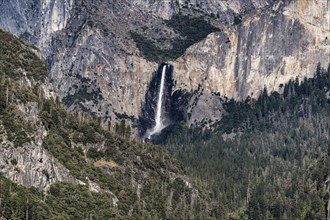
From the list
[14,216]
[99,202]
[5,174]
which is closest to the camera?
[14,216]

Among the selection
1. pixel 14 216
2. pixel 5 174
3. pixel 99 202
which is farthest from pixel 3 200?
pixel 99 202

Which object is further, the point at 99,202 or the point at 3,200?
the point at 99,202

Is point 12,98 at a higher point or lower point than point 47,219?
higher

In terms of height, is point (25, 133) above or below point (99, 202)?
above

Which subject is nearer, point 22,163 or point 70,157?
point 22,163

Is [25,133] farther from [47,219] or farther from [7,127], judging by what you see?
[47,219]

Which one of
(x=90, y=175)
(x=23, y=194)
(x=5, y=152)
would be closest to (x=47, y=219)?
(x=23, y=194)

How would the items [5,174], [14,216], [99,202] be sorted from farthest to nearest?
[99,202] < [5,174] < [14,216]

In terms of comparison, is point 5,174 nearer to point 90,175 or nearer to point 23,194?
point 23,194

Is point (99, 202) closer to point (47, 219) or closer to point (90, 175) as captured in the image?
point (90, 175)
